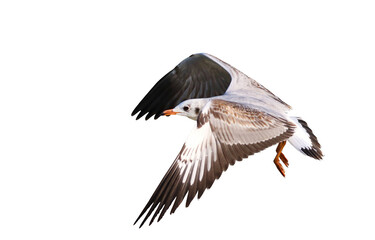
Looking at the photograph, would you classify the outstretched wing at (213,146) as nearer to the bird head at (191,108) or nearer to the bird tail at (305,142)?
the bird tail at (305,142)

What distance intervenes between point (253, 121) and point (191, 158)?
0.78 metres

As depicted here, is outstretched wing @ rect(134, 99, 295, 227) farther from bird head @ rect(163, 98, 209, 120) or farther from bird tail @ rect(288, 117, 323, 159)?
bird head @ rect(163, 98, 209, 120)

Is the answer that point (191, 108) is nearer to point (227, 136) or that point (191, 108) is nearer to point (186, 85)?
point (227, 136)

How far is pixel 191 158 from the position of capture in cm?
578

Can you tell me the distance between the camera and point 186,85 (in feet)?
25.7

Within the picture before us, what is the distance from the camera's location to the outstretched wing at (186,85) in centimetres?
773

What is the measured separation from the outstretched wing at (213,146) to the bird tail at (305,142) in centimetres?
27

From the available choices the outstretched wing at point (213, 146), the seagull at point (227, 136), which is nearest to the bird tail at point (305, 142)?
the seagull at point (227, 136)

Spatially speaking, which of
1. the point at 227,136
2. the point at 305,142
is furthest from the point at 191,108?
the point at 305,142

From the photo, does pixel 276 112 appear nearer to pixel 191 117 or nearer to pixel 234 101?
pixel 234 101

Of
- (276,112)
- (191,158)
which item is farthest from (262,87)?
(191,158)

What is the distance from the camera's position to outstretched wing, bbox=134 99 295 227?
18.6 feet

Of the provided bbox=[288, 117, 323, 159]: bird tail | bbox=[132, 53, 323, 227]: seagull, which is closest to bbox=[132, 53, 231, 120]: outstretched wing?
bbox=[132, 53, 323, 227]: seagull

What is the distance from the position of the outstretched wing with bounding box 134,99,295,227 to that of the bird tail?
0.89 feet
